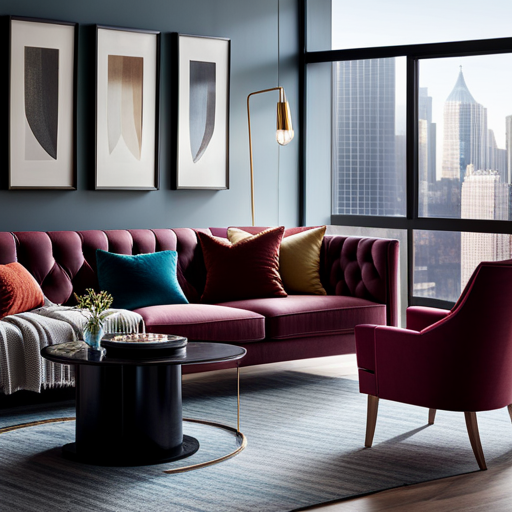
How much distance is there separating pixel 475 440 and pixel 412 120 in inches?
120

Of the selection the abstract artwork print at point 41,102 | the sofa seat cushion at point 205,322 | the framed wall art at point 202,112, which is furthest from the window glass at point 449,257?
the abstract artwork print at point 41,102

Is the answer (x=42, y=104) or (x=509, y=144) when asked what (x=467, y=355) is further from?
(x=42, y=104)

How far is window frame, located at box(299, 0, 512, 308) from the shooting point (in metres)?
5.55

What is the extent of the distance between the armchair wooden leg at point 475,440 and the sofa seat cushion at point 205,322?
150cm

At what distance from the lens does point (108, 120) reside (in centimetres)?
532

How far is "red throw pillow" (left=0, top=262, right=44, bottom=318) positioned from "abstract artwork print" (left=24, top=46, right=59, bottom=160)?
93cm

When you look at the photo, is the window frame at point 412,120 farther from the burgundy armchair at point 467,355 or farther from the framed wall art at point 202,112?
the burgundy armchair at point 467,355

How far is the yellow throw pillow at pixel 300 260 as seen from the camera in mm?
5309

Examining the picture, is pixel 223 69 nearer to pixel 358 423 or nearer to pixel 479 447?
pixel 358 423

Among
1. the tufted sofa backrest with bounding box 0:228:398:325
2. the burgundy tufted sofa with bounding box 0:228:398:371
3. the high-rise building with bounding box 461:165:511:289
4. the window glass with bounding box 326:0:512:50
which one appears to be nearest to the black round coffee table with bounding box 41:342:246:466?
the burgundy tufted sofa with bounding box 0:228:398:371

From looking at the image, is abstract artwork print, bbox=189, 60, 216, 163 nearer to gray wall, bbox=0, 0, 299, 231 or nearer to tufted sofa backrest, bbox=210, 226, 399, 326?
gray wall, bbox=0, 0, 299, 231

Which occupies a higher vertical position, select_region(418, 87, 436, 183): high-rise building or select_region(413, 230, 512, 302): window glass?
select_region(418, 87, 436, 183): high-rise building

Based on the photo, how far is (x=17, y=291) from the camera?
4277 millimetres

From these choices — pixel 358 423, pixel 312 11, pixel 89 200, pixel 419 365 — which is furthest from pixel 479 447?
pixel 312 11
